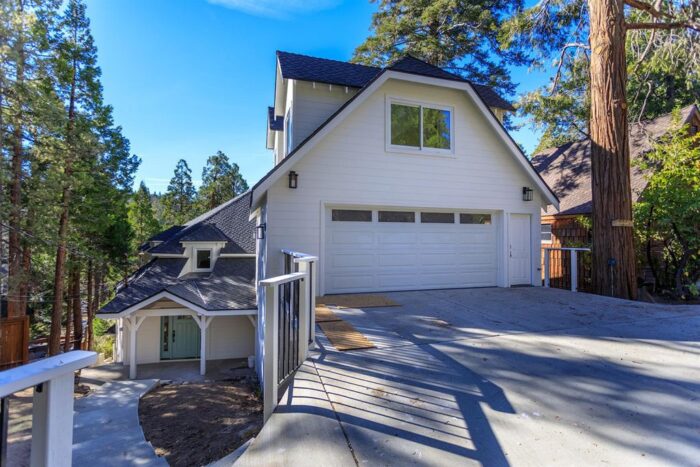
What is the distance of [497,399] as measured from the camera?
9.07 ft

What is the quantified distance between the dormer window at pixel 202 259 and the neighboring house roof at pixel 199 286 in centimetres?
38

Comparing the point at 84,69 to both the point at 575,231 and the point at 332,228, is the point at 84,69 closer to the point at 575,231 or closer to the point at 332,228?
the point at 332,228

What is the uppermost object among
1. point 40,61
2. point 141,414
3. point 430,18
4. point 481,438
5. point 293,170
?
point 430,18

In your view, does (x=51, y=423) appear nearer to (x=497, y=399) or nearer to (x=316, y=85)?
(x=497, y=399)

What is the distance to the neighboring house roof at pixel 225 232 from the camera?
1309 cm

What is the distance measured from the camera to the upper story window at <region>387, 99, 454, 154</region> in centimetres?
804

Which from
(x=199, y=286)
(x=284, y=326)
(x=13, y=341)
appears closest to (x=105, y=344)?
(x=13, y=341)

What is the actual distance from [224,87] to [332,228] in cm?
1006

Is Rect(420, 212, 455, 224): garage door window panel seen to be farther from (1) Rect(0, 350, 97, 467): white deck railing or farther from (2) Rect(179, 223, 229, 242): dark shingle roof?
(2) Rect(179, 223, 229, 242): dark shingle roof

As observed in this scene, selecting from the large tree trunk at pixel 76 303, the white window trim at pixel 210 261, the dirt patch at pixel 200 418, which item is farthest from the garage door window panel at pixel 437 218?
the large tree trunk at pixel 76 303

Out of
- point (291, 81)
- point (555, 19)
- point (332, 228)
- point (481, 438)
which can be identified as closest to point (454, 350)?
point (481, 438)

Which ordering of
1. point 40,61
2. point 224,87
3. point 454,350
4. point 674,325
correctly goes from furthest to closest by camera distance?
point 224,87, point 40,61, point 674,325, point 454,350

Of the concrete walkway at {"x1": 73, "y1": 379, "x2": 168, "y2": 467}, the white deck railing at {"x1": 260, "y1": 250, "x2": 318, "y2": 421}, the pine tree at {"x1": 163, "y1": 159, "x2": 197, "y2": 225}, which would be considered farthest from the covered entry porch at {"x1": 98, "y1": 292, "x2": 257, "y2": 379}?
the pine tree at {"x1": 163, "y1": 159, "x2": 197, "y2": 225}

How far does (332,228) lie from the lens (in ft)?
25.2
